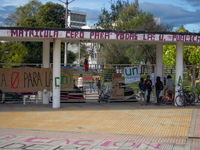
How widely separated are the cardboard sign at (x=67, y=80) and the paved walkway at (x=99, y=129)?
2.25 meters

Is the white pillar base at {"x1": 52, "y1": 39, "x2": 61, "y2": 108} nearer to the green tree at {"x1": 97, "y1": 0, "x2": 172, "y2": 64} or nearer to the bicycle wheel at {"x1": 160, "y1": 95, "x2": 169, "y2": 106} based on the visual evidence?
the bicycle wheel at {"x1": 160, "y1": 95, "x2": 169, "y2": 106}

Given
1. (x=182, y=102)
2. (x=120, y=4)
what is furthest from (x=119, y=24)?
(x=182, y=102)

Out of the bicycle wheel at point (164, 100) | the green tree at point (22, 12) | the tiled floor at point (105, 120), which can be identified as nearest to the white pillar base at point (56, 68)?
the tiled floor at point (105, 120)

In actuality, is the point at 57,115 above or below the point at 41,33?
below

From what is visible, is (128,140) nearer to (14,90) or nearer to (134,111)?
(134,111)

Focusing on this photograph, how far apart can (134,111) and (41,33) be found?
19.9 feet

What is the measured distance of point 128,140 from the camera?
7.57m

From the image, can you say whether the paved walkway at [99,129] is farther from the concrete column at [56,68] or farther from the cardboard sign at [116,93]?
the cardboard sign at [116,93]

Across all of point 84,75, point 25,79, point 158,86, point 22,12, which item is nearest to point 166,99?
point 158,86

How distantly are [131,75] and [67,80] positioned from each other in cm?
401

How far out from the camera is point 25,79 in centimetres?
1434

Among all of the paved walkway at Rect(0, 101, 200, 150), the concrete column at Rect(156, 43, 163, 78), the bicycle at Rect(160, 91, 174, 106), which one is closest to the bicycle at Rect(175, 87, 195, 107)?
the bicycle at Rect(160, 91, 174, 106)

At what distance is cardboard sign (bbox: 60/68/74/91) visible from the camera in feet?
48.4

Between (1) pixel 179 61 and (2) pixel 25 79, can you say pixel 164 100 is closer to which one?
(1) pixel 179 61
